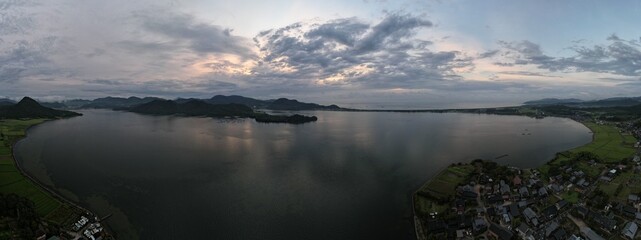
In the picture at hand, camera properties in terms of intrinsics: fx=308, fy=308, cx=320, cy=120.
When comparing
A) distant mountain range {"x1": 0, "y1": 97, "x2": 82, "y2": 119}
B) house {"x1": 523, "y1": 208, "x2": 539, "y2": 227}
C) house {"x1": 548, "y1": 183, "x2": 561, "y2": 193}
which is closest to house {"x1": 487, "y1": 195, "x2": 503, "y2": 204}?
house {"x1": 523, "y1": 208, "x2": 539, "y2": 227}

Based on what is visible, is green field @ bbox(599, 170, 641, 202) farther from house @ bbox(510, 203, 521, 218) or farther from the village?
house @ bbox(510, 203, 521, 218)

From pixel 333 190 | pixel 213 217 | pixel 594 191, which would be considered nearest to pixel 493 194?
pixel 594 191

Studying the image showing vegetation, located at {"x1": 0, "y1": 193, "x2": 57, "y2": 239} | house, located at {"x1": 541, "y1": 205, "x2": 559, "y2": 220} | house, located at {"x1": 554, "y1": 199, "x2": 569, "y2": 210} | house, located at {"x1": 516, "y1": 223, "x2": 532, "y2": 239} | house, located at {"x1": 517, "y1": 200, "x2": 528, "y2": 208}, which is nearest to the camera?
vegetation, located at {"x1": 0, "y1": 193, "x2": 57, "y2": 239}

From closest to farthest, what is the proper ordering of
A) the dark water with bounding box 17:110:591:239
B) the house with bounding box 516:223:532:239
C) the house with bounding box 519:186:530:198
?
the house with bounding box 516:223:532:239
the dark water with bounding box 17:110:591:239
the house with bounding box 519:186:530:198

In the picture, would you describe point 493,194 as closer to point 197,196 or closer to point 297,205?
point 297,205

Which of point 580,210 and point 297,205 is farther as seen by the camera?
point 297,205

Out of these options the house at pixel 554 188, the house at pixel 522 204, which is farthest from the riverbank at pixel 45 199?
the house at pixel 554 188
